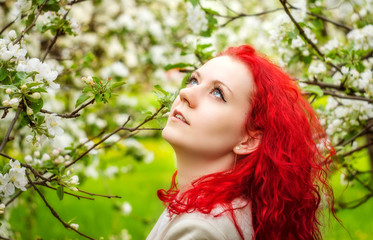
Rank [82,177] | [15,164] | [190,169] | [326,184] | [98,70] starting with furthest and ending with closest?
[98,70] < [82,177] < [326,184] < [190,169] < [15,164]

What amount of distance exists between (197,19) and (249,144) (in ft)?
3.77

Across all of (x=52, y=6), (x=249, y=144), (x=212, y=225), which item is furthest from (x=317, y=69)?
(x=52, y=6)

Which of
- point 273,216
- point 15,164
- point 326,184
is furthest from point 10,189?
point 326,184

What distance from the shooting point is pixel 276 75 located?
191cm

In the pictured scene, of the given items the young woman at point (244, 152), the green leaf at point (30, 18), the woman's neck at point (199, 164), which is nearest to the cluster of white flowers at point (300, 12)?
the young woman at point (244, 152)

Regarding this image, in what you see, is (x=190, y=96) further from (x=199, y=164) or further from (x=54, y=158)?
(x=54, y=158)

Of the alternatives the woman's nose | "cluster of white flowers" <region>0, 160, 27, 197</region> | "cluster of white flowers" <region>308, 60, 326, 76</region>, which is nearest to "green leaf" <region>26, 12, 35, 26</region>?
"cluster of white flowers" <region>0, 160, 27, 197</region>

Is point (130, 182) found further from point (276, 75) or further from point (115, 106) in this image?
point (276, 75)

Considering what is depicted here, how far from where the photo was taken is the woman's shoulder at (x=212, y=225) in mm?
1515

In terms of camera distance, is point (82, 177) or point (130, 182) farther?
point (130, 182)

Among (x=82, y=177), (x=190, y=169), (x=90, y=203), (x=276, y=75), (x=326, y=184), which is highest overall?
(x=276, y=75)

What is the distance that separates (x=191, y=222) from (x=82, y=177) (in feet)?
8.15

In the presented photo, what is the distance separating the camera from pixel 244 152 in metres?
1.80

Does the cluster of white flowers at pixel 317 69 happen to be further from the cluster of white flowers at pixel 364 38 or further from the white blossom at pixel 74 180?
the white blossom at pixel 74 180
